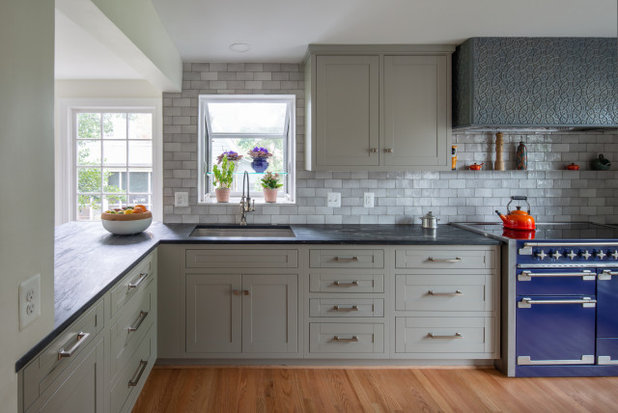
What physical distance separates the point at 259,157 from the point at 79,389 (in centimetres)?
242

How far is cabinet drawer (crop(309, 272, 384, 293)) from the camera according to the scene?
2.82 metres

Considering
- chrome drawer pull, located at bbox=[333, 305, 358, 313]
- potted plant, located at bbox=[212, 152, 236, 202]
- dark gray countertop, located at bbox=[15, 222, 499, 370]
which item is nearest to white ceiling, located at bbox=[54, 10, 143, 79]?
potted plant, located at bbox=[212, 152, 236, 202]

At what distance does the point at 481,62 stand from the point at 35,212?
285 cm

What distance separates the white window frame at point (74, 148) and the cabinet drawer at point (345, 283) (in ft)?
6.30

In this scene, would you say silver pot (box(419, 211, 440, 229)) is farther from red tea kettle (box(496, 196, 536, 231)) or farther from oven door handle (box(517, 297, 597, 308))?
oven door handle (box(517, 297, 597, 308))

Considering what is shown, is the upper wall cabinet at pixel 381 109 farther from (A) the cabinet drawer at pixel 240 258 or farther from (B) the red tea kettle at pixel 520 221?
(A) the cabinet drawer at pixel 240 258

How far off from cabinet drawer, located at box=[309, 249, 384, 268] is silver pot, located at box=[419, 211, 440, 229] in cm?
67

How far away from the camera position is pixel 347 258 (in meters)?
2.82

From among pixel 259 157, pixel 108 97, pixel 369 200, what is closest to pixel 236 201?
pixel 259 157

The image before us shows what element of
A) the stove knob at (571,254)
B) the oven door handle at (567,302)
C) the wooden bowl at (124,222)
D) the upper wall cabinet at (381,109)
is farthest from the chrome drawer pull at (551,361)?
the wooden bowl at (124,222)

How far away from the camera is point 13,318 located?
105 centimetres

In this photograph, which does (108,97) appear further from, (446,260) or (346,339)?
(446,260)

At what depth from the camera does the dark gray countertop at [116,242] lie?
1.53 m

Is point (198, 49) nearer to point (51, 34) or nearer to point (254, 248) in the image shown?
point (254, 248)
